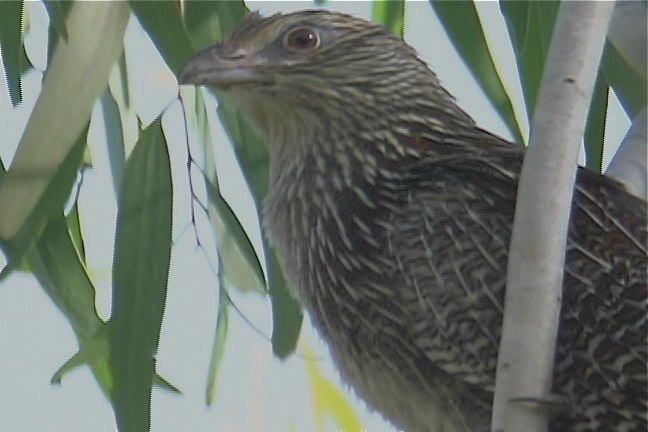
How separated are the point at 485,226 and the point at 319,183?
1.32 ft

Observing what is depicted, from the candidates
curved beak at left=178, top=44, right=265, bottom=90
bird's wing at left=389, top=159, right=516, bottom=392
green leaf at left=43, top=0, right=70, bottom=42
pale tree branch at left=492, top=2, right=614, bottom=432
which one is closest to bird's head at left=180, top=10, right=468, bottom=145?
curved beak at left=178, top=44, right=265, bottom=90

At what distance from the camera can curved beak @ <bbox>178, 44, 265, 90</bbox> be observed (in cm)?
288

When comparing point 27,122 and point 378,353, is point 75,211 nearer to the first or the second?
point 27,122

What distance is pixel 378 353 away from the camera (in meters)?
2.70

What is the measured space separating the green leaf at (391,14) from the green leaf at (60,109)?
67cm

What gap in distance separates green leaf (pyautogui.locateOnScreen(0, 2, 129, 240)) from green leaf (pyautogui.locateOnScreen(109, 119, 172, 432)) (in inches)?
7.8

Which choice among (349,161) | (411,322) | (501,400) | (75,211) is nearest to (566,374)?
(411,322)

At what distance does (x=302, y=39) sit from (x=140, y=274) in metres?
0.54

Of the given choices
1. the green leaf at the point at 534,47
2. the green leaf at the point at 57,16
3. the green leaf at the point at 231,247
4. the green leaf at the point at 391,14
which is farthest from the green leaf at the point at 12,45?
the green leaf at the point at 534,47

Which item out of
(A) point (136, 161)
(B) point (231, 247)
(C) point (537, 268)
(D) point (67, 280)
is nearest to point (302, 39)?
(A) point (136, 161)

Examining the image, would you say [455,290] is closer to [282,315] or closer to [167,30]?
[282,315]

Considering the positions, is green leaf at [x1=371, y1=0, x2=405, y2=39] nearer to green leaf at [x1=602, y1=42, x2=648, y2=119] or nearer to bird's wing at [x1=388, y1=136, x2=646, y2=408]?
green leaf at [x1=602, y1=42, x2=648, y2=119]

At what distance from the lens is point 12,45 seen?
3.09 meters

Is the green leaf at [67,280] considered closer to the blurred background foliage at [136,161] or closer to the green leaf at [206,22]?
the blurred background foliage at [136,161]
